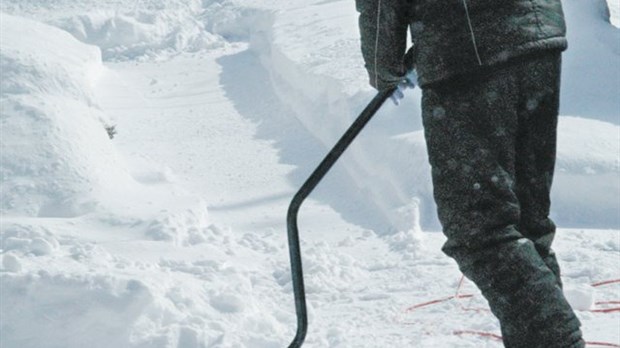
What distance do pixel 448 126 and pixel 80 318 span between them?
241 cm

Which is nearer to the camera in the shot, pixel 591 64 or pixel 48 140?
pixel 48 140

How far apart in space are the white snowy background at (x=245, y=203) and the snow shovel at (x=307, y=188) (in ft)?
4.13

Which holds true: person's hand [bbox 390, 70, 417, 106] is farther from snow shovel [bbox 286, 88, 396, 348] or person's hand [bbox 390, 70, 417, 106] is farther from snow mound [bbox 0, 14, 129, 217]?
snow mound [bbox 0, 14, 129, 217]

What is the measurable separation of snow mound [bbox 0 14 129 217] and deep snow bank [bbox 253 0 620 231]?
5.81 feet

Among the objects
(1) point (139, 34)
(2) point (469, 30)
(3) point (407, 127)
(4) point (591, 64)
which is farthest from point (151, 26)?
(2) point (469, 30)

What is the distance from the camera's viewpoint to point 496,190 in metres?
2.29

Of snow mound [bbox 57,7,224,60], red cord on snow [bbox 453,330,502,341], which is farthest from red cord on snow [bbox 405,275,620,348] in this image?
snow mound [bbox 57,7,224,60]

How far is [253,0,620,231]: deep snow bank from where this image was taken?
6812mm

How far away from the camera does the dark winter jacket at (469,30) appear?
7.47 feet

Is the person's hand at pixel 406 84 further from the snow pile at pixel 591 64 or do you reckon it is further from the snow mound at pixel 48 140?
the snow pile at pixel 591 64

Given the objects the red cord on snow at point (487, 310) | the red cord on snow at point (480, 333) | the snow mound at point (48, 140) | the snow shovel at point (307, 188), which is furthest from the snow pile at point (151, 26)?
the snow shovel at point (307, 188)

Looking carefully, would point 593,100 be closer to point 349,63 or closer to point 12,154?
point 349,63

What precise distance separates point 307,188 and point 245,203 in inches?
194

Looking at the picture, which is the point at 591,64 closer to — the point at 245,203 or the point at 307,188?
the point at 245,203
